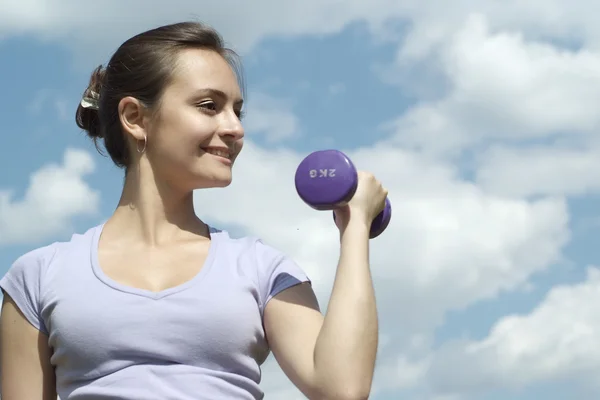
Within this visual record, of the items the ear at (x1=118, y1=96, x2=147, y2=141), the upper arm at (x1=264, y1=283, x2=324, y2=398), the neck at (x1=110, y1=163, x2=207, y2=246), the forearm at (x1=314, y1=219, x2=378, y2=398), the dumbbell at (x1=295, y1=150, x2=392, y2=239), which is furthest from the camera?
the ear at (x1=118, y1=96, x2=147, y2=141)

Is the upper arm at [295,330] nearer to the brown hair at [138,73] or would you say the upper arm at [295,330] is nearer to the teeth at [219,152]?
the teeth at [219,152]

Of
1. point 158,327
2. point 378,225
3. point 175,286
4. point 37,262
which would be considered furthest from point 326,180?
point 37,262

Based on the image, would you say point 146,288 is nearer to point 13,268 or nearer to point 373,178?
point 13,268

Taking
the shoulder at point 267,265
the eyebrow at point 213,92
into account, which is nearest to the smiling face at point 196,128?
the eyebrow at point 213,92

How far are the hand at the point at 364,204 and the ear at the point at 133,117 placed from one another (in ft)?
3.17

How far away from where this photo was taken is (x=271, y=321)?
3953 mm

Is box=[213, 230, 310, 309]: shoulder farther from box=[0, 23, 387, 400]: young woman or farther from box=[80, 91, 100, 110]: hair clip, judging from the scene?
box=[80, 91, 100, 110]: hair clip

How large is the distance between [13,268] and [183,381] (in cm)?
98

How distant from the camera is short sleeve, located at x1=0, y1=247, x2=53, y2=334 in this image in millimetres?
4047

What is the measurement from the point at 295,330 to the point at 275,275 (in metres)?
0.25

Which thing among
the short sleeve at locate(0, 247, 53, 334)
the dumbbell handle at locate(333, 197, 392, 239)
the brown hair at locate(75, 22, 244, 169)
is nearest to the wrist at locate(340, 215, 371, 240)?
the dumbbell handle at locate(333, 197, 392, 239)

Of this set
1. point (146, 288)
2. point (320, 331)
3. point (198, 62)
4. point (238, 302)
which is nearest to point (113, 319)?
point (146, 288)

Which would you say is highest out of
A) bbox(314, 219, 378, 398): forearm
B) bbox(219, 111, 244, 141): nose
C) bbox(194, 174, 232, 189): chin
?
bbox(219, 111, 244, 141): nose

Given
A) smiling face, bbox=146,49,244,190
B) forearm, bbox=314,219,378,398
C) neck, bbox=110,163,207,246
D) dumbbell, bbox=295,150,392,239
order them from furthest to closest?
neck, bbox=110,163,207,246
smiling face, bbox=146,49,244,190
dumbbell, bbox=295,150,392,239
forearm, bbox=314,219,378,398
